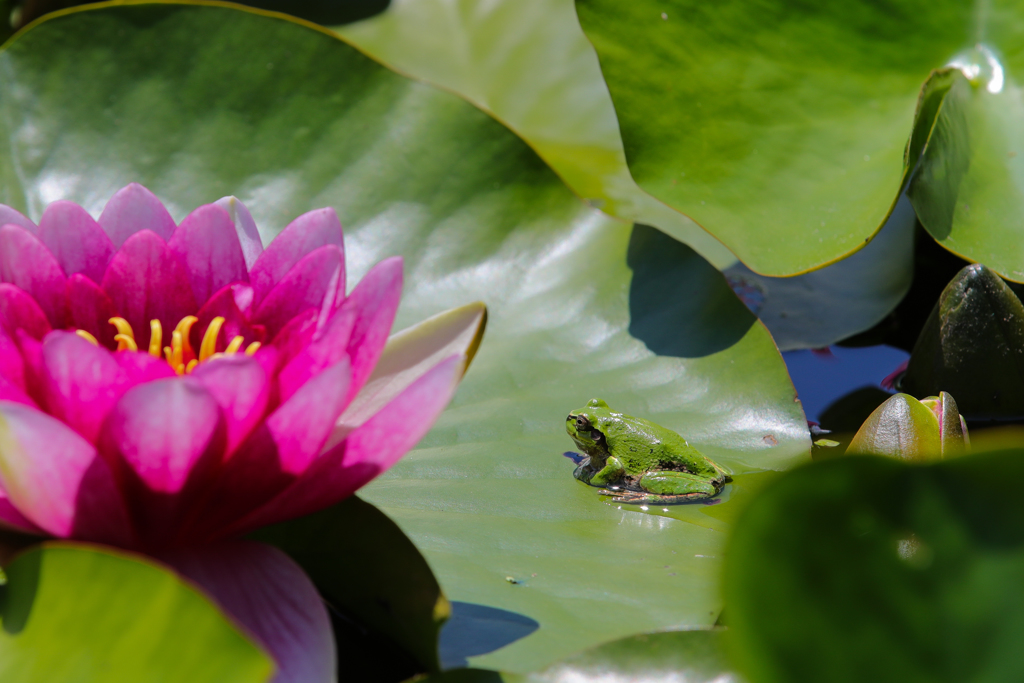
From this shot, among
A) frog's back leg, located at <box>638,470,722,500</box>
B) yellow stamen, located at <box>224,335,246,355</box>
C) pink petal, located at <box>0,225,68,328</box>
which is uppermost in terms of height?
pink petal, located at <box>0,225,68,328</box>

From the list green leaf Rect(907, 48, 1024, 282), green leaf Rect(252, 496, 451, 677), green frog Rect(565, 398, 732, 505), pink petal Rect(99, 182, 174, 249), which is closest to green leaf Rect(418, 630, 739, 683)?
green leaf Rect(252, 496, 451, 677)

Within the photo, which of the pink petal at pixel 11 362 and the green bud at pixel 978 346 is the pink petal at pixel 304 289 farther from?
the green bud at pixel 978 346

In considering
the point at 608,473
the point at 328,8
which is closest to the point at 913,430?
the point at 608,473

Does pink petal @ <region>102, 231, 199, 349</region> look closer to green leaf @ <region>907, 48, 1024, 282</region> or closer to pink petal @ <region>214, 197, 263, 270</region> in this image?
pink petal @ <region>214, 197, 263, 270</region>

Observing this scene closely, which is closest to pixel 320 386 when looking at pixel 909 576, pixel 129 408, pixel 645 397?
pixel 129 408

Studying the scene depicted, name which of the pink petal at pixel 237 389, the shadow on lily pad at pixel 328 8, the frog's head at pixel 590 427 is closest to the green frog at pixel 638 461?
the frog's head at pixel 590 427

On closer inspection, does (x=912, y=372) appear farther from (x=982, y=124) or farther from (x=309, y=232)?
(x=309, y=232)

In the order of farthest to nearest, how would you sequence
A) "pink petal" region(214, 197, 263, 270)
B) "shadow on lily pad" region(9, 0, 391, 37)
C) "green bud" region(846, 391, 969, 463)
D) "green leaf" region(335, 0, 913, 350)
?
"shadow on lily pad" region(9, 0, 391, 37), "green leaf" region(335, 0, 913, 350), "green bud" region(846, 391, 969, 463), "pink petal" region(214, 197, 263, 270)
